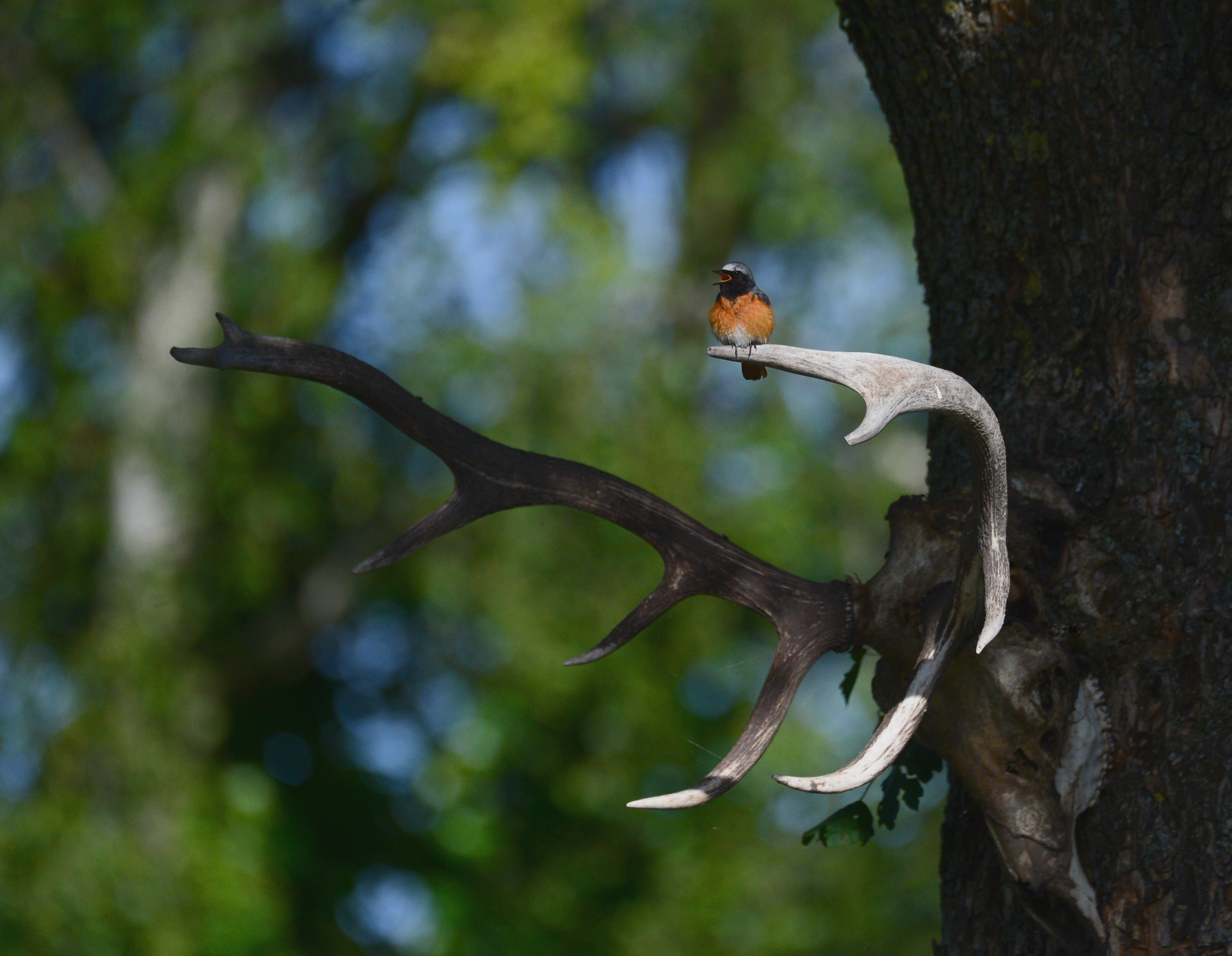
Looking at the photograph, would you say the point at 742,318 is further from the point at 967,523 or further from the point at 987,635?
the point at 987,635

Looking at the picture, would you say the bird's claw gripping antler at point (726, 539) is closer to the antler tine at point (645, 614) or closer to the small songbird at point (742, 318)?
the antler tine at point (645, 614)

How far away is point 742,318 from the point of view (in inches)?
66.8

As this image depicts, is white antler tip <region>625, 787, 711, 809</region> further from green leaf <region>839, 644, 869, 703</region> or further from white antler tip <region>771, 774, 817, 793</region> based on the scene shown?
green leaf <region>839, 644, 869, 703</region>

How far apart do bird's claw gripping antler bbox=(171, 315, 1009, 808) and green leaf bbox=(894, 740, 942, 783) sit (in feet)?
1.06

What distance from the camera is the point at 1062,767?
1.61 meters

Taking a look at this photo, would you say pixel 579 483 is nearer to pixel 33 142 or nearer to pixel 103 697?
pixel 103 697

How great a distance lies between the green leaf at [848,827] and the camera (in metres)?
1.98

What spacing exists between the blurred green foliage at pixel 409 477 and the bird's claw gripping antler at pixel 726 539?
3.69 m

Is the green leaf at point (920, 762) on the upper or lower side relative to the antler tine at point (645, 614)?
lower

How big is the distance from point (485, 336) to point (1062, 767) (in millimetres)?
5209

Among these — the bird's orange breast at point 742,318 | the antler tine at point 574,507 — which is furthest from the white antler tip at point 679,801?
the bird's orange breast at point 742,318

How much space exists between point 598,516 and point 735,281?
450 mm

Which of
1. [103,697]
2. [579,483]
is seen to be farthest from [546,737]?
[579,483]

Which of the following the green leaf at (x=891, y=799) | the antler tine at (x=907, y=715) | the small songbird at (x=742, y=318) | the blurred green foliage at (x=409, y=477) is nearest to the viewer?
the antler tine at (x=907, y=715)
